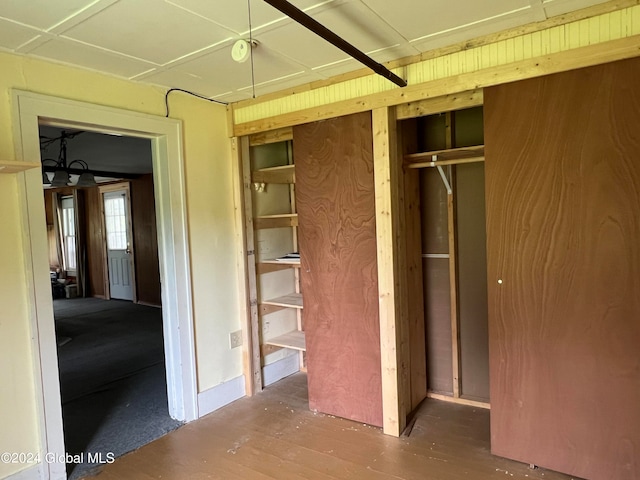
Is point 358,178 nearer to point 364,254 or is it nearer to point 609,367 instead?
point 364,254

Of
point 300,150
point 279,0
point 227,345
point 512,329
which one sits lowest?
point 227,345

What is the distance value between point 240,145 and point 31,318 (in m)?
1.83

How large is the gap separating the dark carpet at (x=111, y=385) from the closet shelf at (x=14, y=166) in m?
1.71

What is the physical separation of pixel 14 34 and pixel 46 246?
1.04 metres

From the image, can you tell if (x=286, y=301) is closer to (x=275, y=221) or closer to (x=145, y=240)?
(x=275, y=221)

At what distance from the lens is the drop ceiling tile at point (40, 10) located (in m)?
1.75

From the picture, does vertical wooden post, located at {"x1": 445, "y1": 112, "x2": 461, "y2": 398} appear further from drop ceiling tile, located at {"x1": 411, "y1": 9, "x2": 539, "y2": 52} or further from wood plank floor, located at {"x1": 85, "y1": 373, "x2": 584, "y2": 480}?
drop ceiling tile, located at {"x1": 411, "y1": 9, "x2": 539, "y2": 52}

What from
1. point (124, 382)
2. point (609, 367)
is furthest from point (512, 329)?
point (124, 382)

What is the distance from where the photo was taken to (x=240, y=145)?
339 cm

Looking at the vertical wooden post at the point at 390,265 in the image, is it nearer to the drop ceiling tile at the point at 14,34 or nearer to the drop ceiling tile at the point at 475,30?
the drop ceiling tile at the point at 475,30

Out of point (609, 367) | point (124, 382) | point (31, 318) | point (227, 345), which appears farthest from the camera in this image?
point (124, 382)

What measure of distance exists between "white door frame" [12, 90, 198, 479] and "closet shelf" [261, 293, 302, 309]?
760 millimetres

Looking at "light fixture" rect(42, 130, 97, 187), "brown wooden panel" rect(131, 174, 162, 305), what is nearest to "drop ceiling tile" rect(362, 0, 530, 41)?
"light fixture" rect(42, 130, 97, 187)

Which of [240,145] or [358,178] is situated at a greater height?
[240,145]
